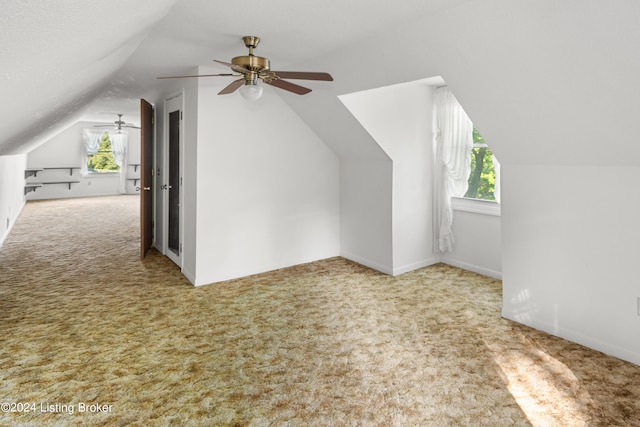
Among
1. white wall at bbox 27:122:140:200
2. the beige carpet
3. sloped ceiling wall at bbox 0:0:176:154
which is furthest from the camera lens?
white wall at bbox 27:122:140:200

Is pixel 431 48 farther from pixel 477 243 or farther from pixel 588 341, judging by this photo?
pixel 477 243

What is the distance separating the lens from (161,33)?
2770 mm

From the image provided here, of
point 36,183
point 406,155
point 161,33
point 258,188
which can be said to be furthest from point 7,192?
point 406,155

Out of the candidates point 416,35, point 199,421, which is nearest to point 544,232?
point 416,35

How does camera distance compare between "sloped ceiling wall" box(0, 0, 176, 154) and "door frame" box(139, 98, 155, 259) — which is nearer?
"sloped ceiling wall" box(0, 0, 176, 154)

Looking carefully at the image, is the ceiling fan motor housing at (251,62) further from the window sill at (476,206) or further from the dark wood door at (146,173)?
the window sill at (476,206)

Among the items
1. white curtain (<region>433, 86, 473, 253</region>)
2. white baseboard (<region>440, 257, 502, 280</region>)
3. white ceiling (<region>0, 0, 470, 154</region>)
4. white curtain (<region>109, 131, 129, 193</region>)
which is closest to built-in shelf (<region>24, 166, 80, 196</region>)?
white curtain (<region>109, 131, 129, 193</region>)

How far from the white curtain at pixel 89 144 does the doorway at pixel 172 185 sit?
Result: 7678 mm

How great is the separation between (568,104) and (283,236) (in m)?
3.20

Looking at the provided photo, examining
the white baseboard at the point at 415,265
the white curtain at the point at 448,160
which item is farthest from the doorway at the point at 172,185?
the white curtain at the point at 448,160

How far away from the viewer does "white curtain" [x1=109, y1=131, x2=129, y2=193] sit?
11.5 metres

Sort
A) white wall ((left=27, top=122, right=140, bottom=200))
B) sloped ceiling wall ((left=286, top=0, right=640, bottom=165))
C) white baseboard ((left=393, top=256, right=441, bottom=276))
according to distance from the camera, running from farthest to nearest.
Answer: white wall ((left=27, top=122, right=140, bottom=200))
white baseboard ((left=393, top=256, right=441, bottom=276))
sloped ceiling wall ((left=286, top=0, right=640, bottom=165))

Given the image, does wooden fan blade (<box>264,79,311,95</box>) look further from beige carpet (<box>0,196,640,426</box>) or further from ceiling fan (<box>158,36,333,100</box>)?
beige carpet (<box>0,196,640,426</box>)

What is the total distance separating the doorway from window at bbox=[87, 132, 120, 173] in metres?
8.03
